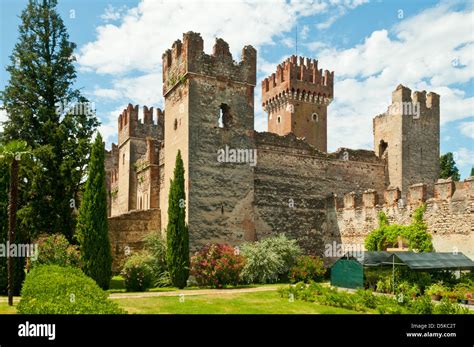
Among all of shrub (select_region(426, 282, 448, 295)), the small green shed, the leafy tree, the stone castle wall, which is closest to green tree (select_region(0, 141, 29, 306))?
the small green shed

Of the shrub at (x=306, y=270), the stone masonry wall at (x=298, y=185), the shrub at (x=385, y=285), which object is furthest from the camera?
the stone masonry wall at (x=298, y=185)

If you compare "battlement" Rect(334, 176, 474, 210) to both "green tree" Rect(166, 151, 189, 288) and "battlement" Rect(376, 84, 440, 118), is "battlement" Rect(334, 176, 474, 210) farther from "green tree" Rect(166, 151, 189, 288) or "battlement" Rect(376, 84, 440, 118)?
"green tree" Rect(166, 151, 189, 288)

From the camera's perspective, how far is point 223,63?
25.9 m

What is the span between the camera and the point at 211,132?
25188mm

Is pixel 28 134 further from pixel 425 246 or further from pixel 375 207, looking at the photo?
pixel 425 246

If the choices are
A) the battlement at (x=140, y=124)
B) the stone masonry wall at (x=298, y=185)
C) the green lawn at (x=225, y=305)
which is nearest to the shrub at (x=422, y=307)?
the green lawn at (x=225, y=305)

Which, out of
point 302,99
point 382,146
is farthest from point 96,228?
point 302,99

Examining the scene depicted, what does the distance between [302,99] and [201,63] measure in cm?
2018

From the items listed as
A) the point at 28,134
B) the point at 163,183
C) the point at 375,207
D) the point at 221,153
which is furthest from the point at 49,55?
the point at 375,207

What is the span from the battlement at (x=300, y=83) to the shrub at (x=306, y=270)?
22.3 m

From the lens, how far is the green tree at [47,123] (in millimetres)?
24484

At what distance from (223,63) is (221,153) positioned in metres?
4.91

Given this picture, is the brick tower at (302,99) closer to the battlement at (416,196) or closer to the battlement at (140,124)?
the battlement at (140,124)

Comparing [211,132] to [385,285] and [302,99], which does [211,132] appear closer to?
[385,285]
